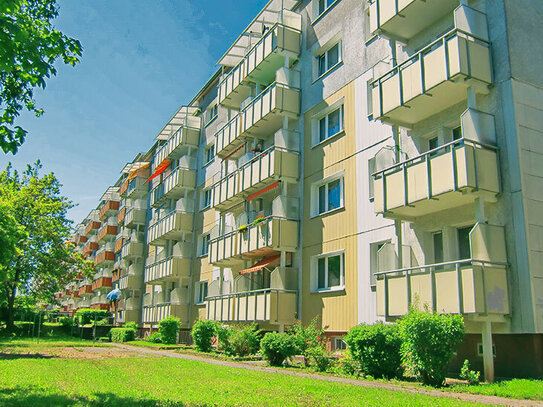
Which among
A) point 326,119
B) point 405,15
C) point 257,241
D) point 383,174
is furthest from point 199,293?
point 405,15

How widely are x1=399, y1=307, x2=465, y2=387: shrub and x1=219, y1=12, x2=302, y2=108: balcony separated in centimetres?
1682

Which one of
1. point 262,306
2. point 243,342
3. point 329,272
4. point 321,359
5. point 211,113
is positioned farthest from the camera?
point 211,113

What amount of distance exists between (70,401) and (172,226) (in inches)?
1144

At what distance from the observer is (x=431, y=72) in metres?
15.4

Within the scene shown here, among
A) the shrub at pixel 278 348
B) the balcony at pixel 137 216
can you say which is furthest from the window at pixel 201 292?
the balcony at pixel 137 216

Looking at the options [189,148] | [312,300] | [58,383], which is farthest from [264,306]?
[189,148]

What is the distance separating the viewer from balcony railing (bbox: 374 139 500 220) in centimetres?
1375

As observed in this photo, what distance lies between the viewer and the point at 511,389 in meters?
11.4

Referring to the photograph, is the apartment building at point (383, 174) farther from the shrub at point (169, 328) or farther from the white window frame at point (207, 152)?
the shrub at point (169, 328)

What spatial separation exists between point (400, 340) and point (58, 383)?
8582 mm

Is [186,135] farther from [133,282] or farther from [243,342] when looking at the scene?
[243,342]


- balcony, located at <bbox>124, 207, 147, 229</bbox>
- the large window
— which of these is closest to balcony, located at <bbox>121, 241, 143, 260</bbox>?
balcony, located at <bbox>124, 207, 147, 229</bbox>

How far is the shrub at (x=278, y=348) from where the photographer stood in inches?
698

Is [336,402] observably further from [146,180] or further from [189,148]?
[146,180]
